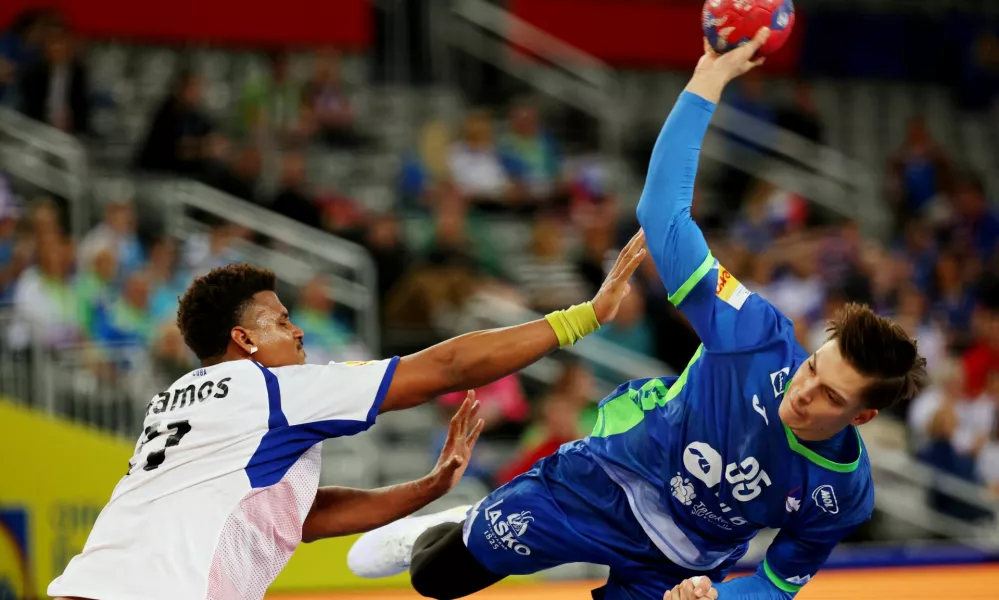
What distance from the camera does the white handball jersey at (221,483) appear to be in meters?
3.81

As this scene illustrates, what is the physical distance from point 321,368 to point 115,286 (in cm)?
534

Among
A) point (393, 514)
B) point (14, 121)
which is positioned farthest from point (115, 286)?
point (393, 514)

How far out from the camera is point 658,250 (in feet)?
13.1

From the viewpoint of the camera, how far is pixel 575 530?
15.2ft

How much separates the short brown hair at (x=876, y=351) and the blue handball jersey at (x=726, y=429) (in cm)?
30

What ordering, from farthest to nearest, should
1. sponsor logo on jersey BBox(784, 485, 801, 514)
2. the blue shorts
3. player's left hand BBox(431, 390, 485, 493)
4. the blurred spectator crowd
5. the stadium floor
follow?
the blurred spectator crowd < the stadium floor < the blue shorts < player's left hand BBox(431, 390, 485, 493) < sponsor logo on jersey BBox(784, 485, 801, 514)

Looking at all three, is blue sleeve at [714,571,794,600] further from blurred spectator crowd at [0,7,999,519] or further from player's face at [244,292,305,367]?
blurred spectator crowd at [0,7,999,519]

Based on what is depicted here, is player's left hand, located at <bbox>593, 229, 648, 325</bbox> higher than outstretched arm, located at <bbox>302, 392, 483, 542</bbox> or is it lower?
higher

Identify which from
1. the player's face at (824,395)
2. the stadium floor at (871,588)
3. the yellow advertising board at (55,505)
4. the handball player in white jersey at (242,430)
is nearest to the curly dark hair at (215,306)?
the handball player in white jersey at (242,430)

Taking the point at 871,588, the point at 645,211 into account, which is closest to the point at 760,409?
the point at 645,211

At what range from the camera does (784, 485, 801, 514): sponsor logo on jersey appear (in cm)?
416

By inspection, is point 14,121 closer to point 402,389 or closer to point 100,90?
point 100,90

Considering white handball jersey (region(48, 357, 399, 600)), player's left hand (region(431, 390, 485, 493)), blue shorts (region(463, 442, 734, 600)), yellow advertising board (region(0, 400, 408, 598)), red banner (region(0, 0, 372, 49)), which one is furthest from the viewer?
red banner (region(0, 0, 372, 49))

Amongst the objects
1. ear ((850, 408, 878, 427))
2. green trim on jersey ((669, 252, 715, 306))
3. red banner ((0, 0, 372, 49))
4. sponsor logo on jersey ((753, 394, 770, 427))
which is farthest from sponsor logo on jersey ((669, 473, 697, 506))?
red banner ((0, 0, 372, 49))
